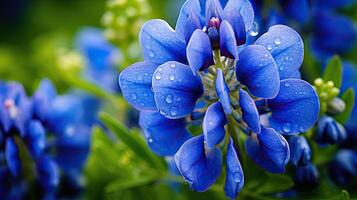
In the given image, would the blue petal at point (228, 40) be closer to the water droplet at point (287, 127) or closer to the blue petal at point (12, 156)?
the water droplet at point (287, 127)

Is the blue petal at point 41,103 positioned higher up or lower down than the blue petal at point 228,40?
lower down

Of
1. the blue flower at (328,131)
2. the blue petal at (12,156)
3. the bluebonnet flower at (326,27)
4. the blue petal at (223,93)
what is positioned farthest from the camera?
the bluebonnet flower at (326,27)

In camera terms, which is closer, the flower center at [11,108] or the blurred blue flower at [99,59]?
the flower center at [11,108]

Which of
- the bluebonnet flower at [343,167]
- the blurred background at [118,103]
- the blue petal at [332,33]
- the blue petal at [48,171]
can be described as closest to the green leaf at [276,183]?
the blurred background at [118,103]

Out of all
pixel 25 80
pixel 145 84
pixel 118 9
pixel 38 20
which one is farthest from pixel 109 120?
pixel 38 20

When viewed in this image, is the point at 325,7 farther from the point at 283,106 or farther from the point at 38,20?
the point at 38,20

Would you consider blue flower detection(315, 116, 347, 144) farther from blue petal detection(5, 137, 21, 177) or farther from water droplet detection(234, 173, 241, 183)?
blue petal detection(5, 137, 21, 177)

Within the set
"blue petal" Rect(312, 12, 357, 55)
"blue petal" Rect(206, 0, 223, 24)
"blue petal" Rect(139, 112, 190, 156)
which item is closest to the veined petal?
"blue petal" Rect(206, 0, 223, 24)
